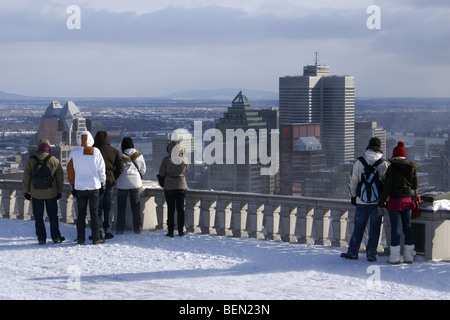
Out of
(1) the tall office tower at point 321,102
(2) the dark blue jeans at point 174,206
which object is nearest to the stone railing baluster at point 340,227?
(2) the dark blue jeans at point 174,206

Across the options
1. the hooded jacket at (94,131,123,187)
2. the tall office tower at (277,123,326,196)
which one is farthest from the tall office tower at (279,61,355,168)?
the hooded jacket at (94,131,123,187)

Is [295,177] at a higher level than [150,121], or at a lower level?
lower

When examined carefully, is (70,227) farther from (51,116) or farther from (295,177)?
(295,177)

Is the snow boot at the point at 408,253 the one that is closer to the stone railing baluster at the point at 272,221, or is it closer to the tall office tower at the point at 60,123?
the stone railing baluster at the point at 272,221

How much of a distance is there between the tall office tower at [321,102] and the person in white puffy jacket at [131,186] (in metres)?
157

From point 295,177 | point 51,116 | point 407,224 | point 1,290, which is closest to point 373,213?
point 407,224

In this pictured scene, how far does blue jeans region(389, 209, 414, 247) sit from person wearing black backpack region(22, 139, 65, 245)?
184 inches

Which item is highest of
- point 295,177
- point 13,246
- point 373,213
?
point 373,213

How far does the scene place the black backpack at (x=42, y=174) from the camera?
10078 millimetres

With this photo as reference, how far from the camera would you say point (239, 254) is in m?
9.47

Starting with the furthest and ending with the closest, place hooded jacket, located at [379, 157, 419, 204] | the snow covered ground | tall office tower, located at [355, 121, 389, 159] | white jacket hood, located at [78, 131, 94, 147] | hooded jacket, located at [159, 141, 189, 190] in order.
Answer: tall office tower, located at [355, 121, 389, 159] → hooded jacket, located at [159, 141, 189, 190] → white jacket hood, located at [78, 131, 94, 147] → hooded jacket, located at [379, 157, 419, 204] → the snow covered ground

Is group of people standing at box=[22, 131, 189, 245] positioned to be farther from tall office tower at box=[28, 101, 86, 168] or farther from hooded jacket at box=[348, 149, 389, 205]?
tall office tower at box=[28, 101, 86, 168]

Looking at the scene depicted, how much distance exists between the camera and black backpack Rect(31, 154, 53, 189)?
10078 mm

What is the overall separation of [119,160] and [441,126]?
448 ft
